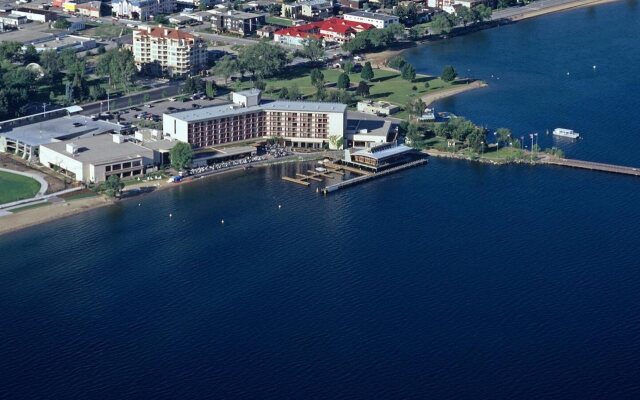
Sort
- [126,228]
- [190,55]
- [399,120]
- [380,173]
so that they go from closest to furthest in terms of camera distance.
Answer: [126,228]
[380,173]
[399,120]
[190,55]

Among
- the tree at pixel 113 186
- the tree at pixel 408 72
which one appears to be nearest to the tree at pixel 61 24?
the tree at pixel 408 72

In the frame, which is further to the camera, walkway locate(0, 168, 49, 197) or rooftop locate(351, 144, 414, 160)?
rooftop locate(351, 144, 414, 160)

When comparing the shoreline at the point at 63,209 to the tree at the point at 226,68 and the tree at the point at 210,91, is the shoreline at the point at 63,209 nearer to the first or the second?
the tree at the point at 210,91

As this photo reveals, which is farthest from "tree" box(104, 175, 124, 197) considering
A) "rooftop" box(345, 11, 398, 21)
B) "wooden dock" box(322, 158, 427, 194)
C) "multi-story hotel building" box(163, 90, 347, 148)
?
"rooftop" box(345, 11, 398, 21)

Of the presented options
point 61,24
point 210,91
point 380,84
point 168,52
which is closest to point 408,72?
point 380,84

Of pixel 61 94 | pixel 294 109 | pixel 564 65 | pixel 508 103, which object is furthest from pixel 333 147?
pixel 564 65

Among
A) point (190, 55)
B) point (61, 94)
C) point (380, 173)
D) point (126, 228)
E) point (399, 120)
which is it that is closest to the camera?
point (126, 228)

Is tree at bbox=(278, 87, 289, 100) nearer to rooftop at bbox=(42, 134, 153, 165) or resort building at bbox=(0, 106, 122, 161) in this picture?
resort building at bbox=(0, 106, 122, 161)

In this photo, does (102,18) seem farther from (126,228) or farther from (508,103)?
(126,228)
